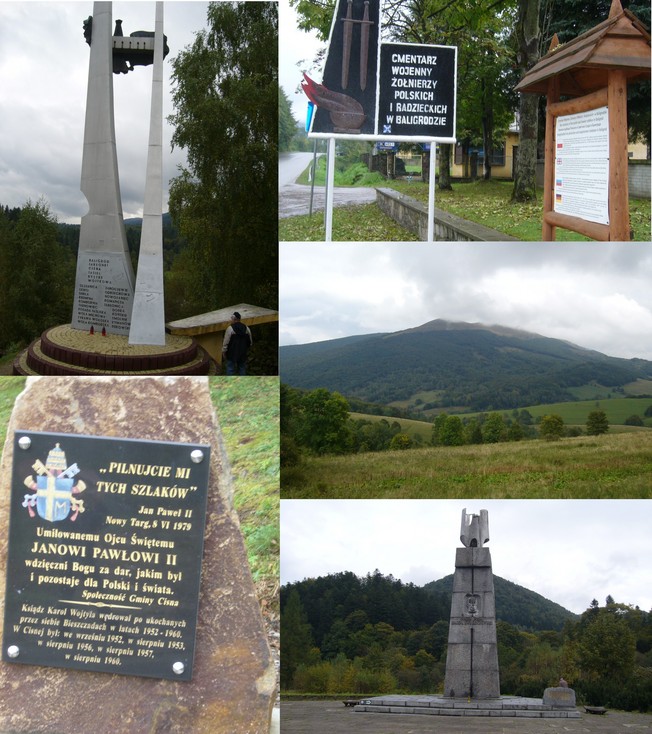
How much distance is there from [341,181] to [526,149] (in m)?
1.82

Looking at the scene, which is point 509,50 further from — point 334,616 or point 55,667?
point 55,667

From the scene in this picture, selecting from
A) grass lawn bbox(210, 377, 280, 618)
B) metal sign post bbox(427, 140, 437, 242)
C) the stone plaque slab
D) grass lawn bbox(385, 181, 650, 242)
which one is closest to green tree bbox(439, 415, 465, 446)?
grass lawn bbox(210, 377, 280, 618)

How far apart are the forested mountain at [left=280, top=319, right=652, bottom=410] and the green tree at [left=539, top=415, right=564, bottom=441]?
0.18 meters

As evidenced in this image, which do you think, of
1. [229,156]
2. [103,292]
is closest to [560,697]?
[103,292]

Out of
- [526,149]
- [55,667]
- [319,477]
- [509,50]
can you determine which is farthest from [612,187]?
[55,667]

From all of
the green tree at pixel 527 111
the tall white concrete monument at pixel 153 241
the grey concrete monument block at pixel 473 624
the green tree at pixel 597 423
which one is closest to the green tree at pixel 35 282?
the tall white concrete monument at pixel 153 241

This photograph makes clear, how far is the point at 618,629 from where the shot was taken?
24.6 feet

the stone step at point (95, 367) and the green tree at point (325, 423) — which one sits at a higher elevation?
the stone step at point (95, 367)

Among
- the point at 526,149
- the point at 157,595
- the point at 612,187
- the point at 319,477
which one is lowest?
the point at 157,595

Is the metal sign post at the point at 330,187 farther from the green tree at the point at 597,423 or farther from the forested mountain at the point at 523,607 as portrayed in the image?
the forested mountain at the point at 523,607

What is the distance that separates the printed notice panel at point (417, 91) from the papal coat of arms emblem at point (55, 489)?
3931 millimetres

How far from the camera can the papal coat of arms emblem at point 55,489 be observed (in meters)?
6.22

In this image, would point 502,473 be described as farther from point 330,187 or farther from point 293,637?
point 330,187

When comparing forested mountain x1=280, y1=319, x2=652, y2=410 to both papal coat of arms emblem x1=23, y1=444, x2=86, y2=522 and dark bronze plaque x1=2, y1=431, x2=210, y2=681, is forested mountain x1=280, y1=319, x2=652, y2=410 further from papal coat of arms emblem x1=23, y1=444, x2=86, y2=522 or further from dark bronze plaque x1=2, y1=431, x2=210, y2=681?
papal coat of arms emblem x1=23, y1=444, x2=86, y2=522
